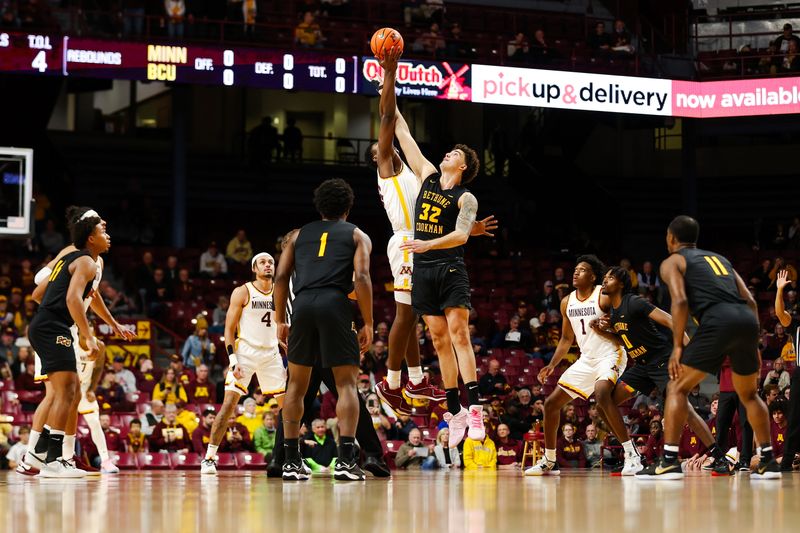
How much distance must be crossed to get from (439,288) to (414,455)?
22.8 ft

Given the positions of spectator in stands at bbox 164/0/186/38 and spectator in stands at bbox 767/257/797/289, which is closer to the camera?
spectator in stands at bbox 164/0/186/38

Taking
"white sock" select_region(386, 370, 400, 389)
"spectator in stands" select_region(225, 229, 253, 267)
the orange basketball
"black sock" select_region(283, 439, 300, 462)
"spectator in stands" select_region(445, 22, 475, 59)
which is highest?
"spectator in stands" select_region(445, 22, 475, 59)

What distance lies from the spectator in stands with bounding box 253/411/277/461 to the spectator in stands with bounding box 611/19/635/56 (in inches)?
474

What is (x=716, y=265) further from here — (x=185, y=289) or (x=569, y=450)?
(x=185, y=289)

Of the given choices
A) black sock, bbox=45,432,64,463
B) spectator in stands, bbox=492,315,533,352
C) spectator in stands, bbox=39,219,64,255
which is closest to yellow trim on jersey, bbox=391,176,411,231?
black sock, bbox=45,432,64,463

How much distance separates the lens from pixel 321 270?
333 inches

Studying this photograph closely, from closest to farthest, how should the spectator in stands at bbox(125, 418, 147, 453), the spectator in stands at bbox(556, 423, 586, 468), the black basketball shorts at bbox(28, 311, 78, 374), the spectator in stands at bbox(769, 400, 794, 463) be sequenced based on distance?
the black basketball shorts at bbox(28, 311, 78, 374) → the spectator in stands at bbox(769, 400, 794, 463) → the spectator in stands at bbox(125, 418, 147, 453) → the spectator in stands at bbox(556, 423, 586, 468)

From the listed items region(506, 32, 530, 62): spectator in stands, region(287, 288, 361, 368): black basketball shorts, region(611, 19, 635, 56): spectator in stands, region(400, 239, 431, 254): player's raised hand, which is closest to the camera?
region(287, 288, 361, 368): black basketball shorts

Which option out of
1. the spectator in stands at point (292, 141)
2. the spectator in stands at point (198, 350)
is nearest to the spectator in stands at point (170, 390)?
the spectator in stands at point (198, 350)

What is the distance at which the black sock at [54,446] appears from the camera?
9383 millimetres

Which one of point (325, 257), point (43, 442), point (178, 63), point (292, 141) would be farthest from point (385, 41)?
point (292, 141)

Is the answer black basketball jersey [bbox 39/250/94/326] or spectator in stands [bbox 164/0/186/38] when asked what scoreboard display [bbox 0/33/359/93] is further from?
black basketball jersey [bbox 39/250/94/326]

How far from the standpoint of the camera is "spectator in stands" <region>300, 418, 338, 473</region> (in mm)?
14202

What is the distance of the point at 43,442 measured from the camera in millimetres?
10086
